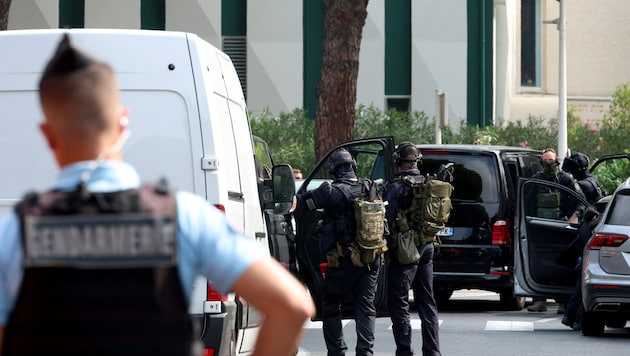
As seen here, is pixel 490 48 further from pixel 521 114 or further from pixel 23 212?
pixel 23 212

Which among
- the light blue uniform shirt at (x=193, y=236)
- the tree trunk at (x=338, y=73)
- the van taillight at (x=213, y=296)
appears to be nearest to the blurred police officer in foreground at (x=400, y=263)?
the van taillight at (x=213, y=296)

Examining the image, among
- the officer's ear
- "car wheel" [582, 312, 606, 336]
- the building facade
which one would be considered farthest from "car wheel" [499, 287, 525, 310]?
the officer's ear

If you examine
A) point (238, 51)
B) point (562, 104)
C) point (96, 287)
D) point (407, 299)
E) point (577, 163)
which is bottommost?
point (407, 299)

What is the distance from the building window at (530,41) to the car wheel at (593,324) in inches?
986

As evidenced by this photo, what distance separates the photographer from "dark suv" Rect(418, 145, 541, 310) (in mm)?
16859

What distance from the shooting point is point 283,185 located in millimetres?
10148

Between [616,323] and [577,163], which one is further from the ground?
[577,163]

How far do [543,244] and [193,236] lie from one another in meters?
12.9

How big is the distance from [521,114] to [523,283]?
2228 cm

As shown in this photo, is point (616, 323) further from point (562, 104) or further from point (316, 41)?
point (316, 41)

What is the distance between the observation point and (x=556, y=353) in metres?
13.1

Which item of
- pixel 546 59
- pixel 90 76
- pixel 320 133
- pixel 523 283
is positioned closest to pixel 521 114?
pixel 546 59

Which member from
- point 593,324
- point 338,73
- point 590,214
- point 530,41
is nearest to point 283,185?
point 593,324

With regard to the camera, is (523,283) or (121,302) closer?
(121,302)
